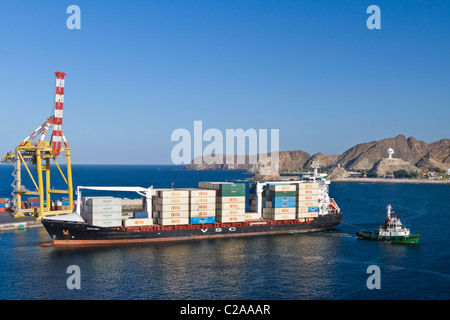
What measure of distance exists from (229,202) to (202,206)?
17.3 ft

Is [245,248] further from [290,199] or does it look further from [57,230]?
[57,230]

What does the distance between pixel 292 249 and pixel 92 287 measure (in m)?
32.4

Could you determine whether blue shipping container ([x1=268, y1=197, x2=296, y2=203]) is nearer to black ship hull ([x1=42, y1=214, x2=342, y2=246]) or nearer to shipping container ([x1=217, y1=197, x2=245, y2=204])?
black ship hull ([x1=42, y1=214, x2=342, y2=246])

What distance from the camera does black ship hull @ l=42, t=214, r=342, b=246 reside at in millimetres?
65562

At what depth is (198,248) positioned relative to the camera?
6525 cm

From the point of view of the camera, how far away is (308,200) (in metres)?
82.1

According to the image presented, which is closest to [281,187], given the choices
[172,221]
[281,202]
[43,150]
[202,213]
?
[281,202]

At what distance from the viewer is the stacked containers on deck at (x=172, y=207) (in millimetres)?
70500

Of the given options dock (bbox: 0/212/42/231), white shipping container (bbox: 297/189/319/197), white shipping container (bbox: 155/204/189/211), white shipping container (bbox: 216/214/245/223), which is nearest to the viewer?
white shipping container (bbox: 155/204/189/211)

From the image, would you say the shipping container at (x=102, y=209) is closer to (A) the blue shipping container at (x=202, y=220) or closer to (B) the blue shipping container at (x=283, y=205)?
(A) the blue shipping container at (x=202, y=220)

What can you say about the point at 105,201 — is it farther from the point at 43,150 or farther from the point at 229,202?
the point at 43,150

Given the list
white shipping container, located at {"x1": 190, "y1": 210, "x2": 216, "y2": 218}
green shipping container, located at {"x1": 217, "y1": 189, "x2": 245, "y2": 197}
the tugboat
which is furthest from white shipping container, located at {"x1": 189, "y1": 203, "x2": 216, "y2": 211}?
the tugboat

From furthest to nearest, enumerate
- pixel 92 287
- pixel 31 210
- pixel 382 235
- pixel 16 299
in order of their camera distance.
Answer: pixel 31 210 < pixel 382 235 < pixel 92 287 < pixel 16 299
